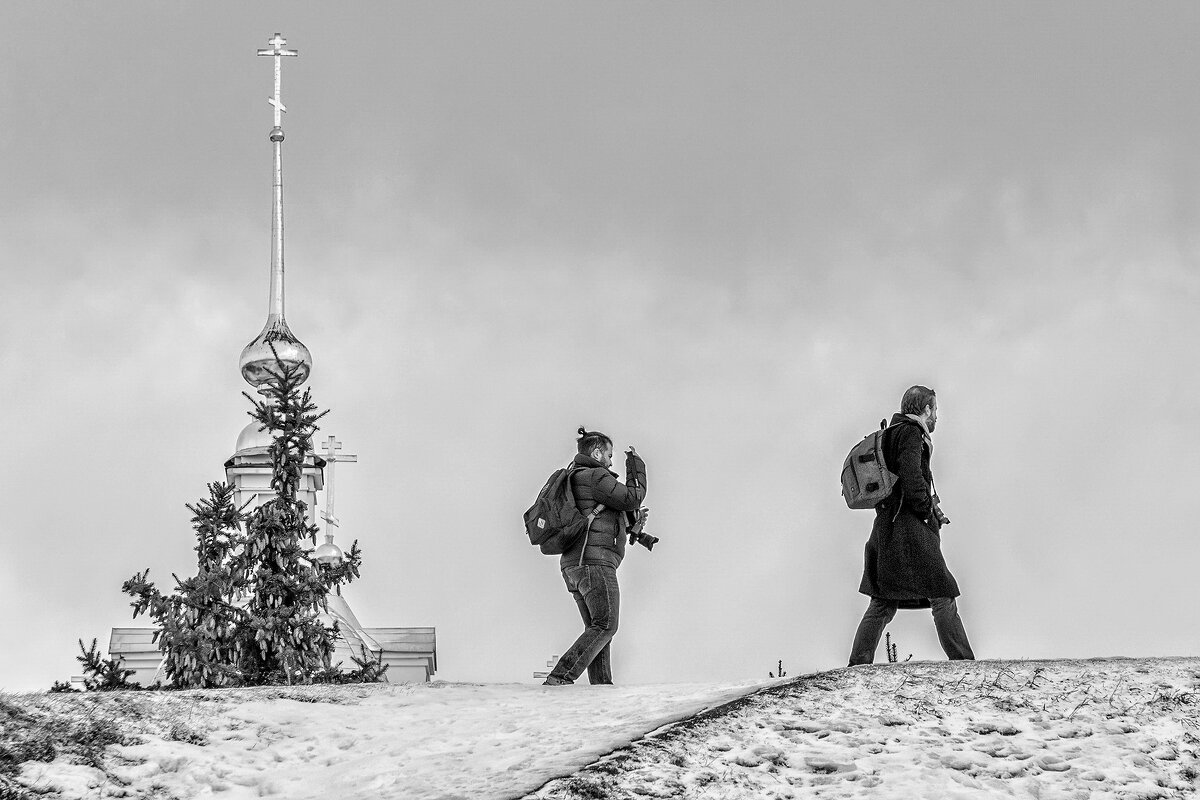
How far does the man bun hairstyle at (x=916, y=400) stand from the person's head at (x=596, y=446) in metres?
2.08

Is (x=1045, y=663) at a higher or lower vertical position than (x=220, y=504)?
lower

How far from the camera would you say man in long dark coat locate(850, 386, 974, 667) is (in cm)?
1337

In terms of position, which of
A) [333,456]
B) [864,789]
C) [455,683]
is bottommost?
[864,789]

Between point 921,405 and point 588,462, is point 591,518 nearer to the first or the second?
point 588,462

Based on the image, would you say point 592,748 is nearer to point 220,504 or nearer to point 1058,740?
point 1058,740

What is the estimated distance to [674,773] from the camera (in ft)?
34.8

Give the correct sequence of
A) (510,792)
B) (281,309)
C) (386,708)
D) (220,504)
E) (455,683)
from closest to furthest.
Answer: (510,792), (386,708), (455,683), (220,504), (281,309)

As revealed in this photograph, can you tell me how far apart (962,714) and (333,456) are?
37.3m

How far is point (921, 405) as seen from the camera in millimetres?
13602

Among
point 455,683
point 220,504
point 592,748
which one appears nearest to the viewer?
point 592,748

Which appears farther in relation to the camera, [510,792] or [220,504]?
[220,504]

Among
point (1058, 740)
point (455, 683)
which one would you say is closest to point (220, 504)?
point (455, 683)

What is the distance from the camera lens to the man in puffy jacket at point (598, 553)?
1371cm

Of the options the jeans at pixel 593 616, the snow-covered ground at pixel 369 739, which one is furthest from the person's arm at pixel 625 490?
the snow-covered ground at pixel 369 739
